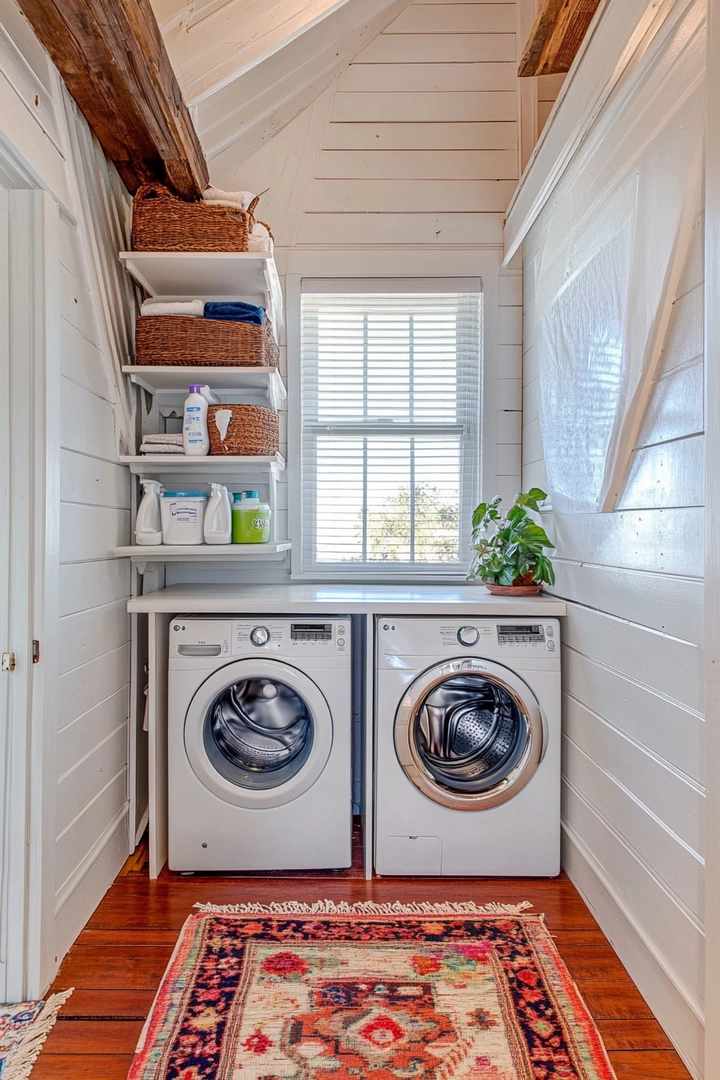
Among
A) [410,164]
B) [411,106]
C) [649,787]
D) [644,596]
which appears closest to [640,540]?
[644,596]

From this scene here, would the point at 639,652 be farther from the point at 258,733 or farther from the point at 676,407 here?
the point at 258,733

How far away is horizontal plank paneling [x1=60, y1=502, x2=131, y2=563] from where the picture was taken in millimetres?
1645

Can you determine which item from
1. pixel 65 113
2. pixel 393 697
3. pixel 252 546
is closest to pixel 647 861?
pixel 393 697

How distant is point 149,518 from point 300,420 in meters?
0.79

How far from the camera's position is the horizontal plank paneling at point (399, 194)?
2557 millimetres

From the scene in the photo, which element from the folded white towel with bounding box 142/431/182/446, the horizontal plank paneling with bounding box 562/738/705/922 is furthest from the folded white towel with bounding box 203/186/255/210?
the horizontal plank paneling with bounding box 562/738/705/922

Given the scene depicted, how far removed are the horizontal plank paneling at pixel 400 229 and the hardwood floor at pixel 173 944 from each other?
7.83 ft

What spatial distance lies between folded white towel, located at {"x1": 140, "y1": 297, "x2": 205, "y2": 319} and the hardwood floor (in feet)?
6.05

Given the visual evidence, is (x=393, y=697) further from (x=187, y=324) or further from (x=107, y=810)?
(x=187, y=324)

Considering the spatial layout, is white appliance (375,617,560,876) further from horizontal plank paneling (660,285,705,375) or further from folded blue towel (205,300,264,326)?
folded blue towel (205,300,264,326)

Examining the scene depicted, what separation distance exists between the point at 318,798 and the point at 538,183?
2.18m

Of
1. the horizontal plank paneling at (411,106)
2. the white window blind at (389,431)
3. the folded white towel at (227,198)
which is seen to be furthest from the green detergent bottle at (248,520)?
the horizontal plank paneling at (411,106)

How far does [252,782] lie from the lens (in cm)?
201

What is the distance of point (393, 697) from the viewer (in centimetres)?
197
